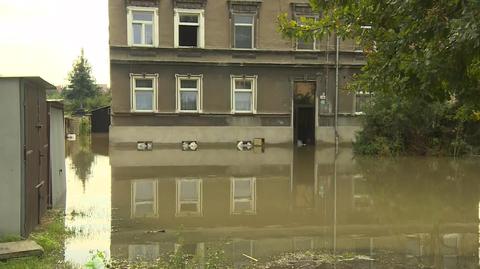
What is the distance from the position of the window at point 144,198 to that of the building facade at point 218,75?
11.2 meters

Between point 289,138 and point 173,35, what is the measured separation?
7.69m

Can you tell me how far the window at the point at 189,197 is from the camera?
10.2 m

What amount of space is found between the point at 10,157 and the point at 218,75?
749 inches

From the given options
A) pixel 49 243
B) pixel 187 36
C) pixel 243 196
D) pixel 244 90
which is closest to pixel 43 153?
pixel 49 243

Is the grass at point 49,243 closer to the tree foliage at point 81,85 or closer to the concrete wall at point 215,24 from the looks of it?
the concrete wall at point 215,24

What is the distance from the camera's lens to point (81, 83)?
55938 millimetres

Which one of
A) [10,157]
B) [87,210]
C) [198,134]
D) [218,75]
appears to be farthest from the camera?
[218,75]

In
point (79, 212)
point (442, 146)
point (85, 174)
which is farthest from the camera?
point (442, 146)

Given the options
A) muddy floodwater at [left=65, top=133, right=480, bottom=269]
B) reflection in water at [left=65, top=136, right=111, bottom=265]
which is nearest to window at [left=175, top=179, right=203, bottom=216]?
muddy floodwater at [left=65, top=133, right=480, bottom=269]

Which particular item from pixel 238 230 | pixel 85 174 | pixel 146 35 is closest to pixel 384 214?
pixel 238 230

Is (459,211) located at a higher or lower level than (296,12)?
lower

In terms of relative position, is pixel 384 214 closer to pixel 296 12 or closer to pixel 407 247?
pixel 407 247

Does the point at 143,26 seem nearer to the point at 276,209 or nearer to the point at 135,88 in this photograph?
the point at 135,88

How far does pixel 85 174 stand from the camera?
51.8 ft
